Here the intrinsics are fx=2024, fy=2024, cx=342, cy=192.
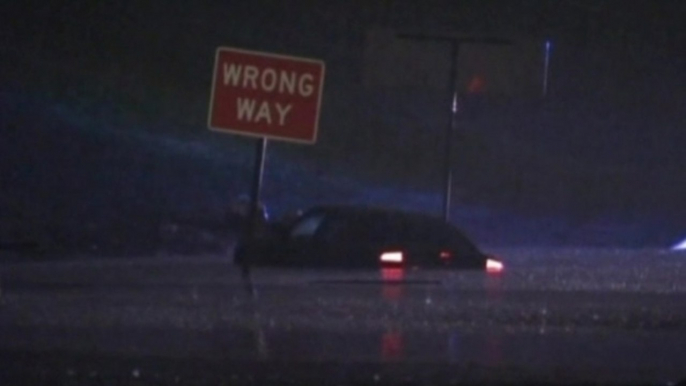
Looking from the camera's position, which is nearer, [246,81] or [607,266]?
[246,81]

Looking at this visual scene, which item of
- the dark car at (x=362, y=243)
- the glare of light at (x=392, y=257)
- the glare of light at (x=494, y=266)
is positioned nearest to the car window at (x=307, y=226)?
the dark car at (x=362, y=243)

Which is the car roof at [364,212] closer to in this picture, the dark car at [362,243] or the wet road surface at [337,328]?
the dark car at [362,243]

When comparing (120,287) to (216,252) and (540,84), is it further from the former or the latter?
(540,84)

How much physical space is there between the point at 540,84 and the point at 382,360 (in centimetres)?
1450

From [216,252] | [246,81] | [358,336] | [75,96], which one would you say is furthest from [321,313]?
[75,96]

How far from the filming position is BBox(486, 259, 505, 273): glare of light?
26.6 feet

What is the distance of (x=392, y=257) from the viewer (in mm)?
8047

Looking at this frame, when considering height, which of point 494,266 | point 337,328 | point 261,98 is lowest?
point 494,266

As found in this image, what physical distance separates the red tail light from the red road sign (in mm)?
593

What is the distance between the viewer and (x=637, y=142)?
3316cm

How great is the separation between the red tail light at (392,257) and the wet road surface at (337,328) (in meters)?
0.74

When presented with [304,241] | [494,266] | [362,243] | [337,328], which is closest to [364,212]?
[494,266]

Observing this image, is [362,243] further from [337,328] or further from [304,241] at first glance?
[337,328]

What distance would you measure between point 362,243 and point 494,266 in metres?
0.66
